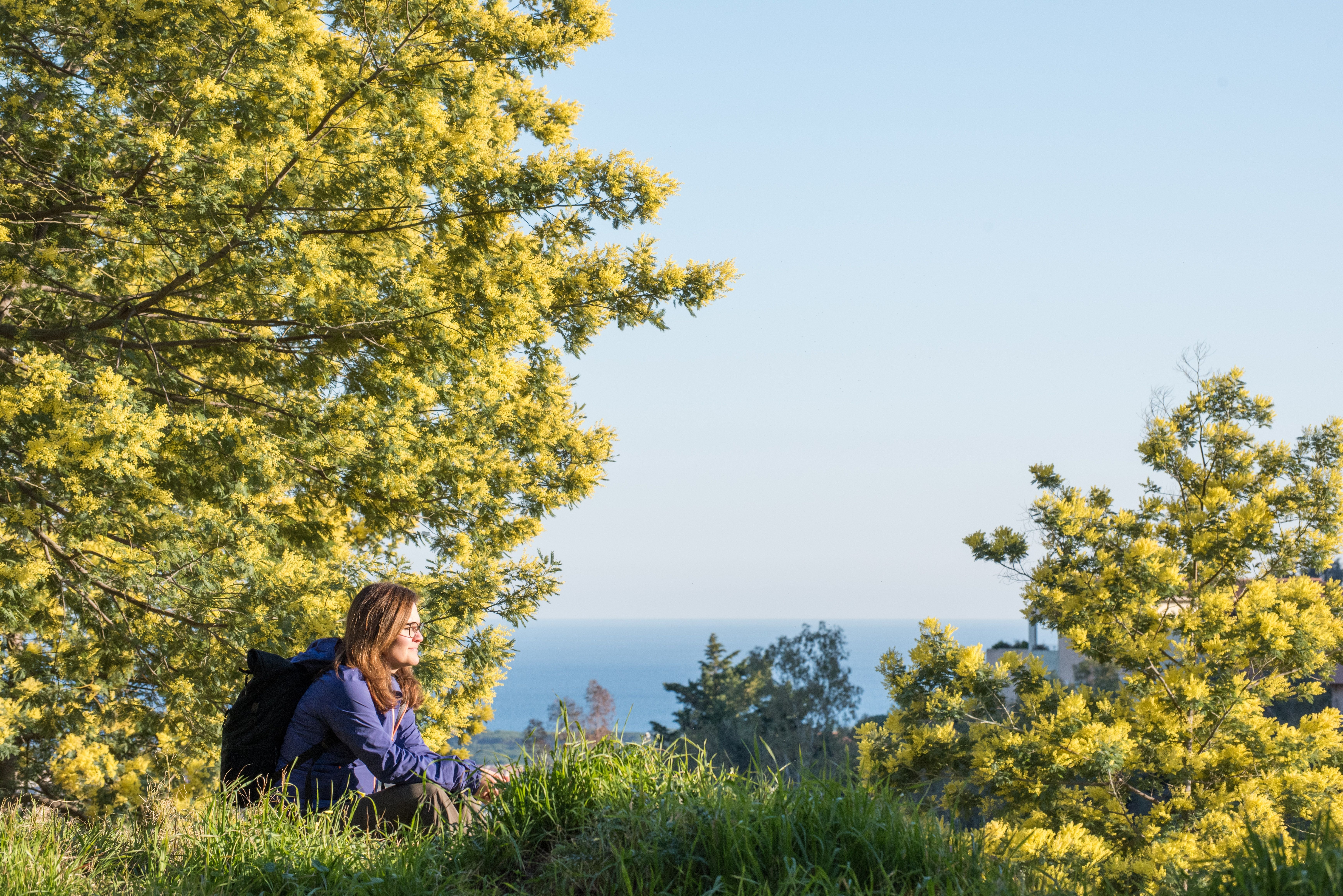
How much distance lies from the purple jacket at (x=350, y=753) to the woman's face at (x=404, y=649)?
0.16m

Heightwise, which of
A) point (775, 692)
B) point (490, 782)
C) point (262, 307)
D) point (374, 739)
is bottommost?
point (775, 692)

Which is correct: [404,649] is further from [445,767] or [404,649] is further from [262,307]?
[262,307]

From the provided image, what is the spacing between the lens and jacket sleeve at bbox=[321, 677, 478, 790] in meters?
4.02

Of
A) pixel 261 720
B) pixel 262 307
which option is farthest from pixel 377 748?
pixel 262 307

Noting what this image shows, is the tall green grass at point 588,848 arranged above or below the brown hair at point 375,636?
below

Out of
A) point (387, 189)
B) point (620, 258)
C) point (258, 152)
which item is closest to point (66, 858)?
point (258, 152)

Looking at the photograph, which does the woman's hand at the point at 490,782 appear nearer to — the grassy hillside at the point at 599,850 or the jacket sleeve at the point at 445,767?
the jacket sleeve at the point at 445,767

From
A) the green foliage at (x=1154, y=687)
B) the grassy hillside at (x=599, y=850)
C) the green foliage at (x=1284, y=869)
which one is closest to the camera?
the green foliage at (x=1284, y=869)

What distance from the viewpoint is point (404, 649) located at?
436 centimetres

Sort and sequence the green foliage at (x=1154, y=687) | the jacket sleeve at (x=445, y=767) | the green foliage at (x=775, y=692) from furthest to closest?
the green foliage at (x=775, y=692) < the green foliage at (x=1154, y=687) < the jacket sleeve at (x=445, y=767)

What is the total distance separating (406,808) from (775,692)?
47.9m

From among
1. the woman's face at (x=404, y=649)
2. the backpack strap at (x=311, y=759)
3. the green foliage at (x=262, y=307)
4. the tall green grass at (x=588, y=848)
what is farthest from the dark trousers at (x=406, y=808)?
the green foliage at (x=262, y=307)

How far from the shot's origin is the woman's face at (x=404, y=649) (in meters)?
4.35

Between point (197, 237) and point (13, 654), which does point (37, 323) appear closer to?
point (197, 237)
